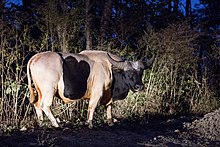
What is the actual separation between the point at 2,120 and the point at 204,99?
7.11 m

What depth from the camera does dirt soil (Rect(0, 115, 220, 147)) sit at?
5.89m

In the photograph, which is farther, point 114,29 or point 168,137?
point 114,29

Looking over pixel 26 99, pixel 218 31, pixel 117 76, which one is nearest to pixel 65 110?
pixel 26 99

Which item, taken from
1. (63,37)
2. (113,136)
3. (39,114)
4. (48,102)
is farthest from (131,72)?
(63,37)

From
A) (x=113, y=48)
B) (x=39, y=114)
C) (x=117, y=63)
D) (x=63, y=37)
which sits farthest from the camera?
(x=113, y=48)

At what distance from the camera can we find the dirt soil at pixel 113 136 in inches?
232

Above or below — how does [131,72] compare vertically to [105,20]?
below

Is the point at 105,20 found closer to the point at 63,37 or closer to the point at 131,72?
the point at 63,37

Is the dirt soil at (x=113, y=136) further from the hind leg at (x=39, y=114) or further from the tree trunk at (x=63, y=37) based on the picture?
the tree trunk at (x=63, y=37)

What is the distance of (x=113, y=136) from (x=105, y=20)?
19.8 ft

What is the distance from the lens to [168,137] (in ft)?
24.4

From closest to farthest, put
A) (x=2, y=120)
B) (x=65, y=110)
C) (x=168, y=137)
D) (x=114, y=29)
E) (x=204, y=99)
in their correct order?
1. (x=168, y=137)
2. (x=2, y=120)
3. (x=65, y=110)
4. (x=114, y=29)
5. (x=204, y=99)

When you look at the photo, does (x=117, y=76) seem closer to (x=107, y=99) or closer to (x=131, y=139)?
(x=107, y=99)

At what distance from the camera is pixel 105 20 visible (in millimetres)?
12297
